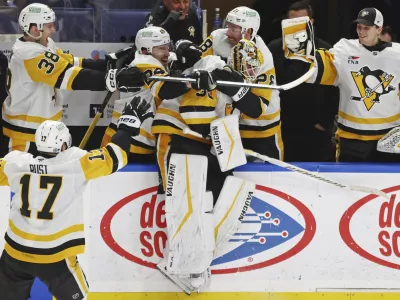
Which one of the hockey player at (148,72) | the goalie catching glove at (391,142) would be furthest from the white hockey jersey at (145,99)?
the goalie catching glove at (391,142)

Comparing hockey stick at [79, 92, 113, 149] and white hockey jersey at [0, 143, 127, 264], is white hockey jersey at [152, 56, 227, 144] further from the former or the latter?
hockey stick at [79, 92, 113, 149]

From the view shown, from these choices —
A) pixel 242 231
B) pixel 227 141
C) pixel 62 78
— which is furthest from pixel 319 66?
pixel 62 78

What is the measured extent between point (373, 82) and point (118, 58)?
4.66 ft

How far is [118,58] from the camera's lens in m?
4.95

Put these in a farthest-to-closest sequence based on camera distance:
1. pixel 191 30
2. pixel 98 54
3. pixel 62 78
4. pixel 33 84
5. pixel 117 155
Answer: pixel 98 54
pixel 191 30
pixel 33 84
pixel 62 78
pixel 117 155

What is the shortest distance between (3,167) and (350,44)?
1927 millimetres

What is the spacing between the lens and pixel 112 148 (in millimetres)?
4004

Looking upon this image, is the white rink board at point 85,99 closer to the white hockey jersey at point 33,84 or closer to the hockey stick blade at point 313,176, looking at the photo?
the white hockey jersey at point 33,84

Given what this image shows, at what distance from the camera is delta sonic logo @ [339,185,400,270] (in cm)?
438

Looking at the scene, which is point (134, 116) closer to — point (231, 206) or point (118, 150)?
point (118, 150)

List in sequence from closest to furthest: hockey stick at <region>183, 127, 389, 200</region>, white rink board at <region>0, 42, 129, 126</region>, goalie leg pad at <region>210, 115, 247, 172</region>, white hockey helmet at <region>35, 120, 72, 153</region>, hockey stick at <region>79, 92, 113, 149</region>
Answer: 1. white hockey helmet at <region>35, 120, 72, 153</region>
2. goalie leg pad at <region>210, 115, 247, 172</region>
3. hockey stick at <region>183, 127, 389, 200</region>
4. hockey stick at <region>79, 92, 113, 149</region>
5. white rink board at <region>0, 42, 129, 126</region>

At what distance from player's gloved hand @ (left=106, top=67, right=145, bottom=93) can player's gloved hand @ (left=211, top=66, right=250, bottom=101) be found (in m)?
0.42

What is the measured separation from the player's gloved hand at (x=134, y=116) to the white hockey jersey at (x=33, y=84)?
21.1 inches

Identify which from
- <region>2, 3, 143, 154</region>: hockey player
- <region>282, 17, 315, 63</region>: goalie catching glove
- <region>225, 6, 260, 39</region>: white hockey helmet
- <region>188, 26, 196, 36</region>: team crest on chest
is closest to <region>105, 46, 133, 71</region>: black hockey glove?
<region>2, 3, 143, 154</region>: hockey player
